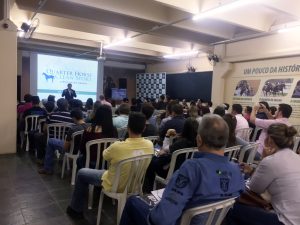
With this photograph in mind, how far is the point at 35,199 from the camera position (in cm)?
280

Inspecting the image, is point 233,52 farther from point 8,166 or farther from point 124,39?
point 8,166

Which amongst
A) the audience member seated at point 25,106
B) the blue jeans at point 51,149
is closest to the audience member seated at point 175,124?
the blue jeans at point 51,149

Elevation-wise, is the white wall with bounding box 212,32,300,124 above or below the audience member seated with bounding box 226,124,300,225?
above

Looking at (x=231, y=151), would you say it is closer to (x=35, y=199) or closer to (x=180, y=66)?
(x=35, y=199)

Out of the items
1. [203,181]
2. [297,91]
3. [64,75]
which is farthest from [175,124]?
[64,75]

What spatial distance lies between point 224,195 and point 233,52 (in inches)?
266

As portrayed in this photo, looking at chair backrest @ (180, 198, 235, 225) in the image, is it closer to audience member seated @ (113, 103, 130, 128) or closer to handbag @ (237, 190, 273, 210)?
handbag @ (237, 190, 273, 210)

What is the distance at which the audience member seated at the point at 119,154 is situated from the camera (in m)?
2.08

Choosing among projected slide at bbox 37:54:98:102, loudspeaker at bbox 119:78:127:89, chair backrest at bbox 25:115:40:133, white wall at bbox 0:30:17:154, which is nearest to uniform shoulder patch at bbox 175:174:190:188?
chair backrest at bbox 25:115:40:133

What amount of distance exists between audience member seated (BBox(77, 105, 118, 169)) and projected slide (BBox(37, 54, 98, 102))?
6.80m

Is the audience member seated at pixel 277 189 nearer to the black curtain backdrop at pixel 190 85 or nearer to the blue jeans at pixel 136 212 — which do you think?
the blue jeans at pixel 136 212

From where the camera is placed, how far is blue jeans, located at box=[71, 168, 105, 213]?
90.6 inches

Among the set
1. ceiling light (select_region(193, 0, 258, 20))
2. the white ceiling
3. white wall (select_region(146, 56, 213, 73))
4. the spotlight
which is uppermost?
the white ceiling

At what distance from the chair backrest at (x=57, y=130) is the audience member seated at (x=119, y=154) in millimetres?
1722
